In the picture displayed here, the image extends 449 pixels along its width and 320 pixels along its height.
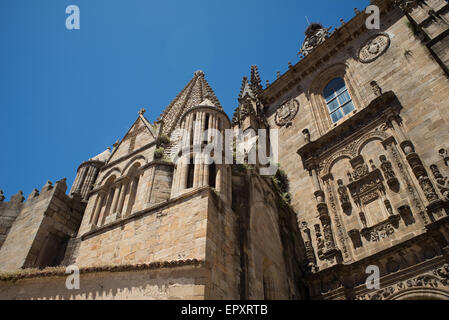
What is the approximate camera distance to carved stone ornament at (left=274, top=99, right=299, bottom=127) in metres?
18.8

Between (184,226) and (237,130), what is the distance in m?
10.9

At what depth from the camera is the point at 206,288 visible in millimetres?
6750

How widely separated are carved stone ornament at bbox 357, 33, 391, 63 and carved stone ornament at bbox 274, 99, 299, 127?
422 cm

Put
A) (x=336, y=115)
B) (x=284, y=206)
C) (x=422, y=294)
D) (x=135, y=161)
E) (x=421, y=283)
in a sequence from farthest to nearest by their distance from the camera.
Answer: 1. (x=336, y=115)
2. (x=284, y=206)
3. (x=135, y=161)
4. (x=421, y=283)
5. (x=422, y=294)

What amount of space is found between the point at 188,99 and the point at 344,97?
882cm

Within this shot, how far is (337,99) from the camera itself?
1750 cm

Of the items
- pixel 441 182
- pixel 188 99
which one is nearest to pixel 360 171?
pixel 441 182

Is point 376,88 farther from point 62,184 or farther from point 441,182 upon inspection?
point 62,184

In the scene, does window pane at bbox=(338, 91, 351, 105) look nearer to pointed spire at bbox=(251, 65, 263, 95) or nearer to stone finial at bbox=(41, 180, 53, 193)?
pointed spire at bbox=(251, 65, 263, 95)

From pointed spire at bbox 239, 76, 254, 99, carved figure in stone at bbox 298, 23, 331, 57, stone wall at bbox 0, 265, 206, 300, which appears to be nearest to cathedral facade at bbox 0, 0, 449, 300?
stone wall at bbox 0, 265, 206, 300

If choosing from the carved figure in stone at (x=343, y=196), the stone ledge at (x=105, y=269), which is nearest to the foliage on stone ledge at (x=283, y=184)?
the carved figure in stone at (x=343, y=196)

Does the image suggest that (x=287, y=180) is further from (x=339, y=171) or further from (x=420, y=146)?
(x=420, y=146)

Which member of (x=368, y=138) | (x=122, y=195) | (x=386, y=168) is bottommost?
(x=122, y=195)
